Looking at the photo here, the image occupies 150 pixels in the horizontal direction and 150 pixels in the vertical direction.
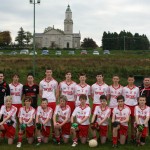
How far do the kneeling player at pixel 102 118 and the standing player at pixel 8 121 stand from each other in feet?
6.48

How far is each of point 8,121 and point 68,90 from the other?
1913mm

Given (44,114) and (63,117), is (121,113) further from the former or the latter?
(44,114)

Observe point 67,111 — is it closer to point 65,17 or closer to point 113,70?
point 113,70

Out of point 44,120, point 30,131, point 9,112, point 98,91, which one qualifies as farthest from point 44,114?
point 98,91

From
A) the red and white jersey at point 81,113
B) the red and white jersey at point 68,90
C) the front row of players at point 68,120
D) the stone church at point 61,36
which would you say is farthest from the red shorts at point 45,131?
the stone church at point 61,36

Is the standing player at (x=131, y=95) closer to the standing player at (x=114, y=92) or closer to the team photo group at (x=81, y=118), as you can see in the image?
the team photo group at (x=81, y=118)

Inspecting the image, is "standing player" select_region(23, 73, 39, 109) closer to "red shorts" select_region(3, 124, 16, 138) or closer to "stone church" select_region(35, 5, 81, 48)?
"red shorts" select_region(3, 124, 16, 138)

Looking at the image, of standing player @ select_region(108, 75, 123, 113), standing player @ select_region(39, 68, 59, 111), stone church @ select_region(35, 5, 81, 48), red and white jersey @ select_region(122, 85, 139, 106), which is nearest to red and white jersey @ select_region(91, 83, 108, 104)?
standing player @ select_region(108, 75, 123, 113)

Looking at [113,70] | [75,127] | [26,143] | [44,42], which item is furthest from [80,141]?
[44,42]

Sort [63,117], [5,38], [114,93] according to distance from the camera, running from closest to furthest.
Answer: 1. [63,117]
2. [114,93]
3. [5,38]

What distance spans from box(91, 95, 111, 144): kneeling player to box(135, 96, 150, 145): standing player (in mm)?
722

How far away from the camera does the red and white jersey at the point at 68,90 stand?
9.15 meters

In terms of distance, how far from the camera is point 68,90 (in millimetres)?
9164

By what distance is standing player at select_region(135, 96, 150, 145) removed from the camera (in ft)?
26.0
